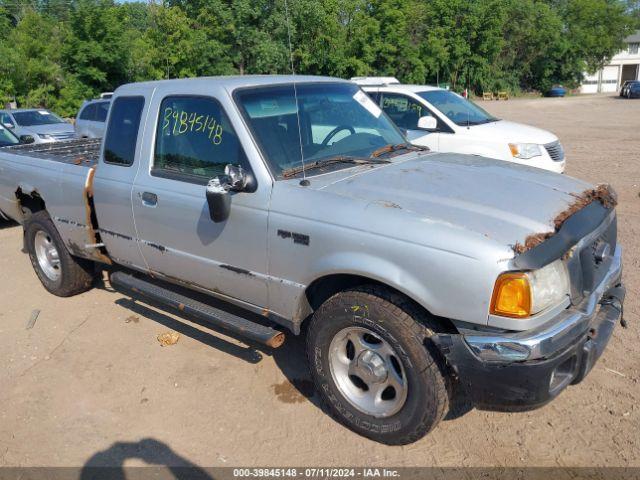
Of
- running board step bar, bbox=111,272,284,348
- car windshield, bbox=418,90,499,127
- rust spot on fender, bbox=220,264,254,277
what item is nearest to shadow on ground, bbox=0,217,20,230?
running board step bar, bbox=111,272,284,348

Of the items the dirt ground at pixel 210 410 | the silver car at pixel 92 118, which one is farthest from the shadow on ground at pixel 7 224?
the silver car at pixel 92 118

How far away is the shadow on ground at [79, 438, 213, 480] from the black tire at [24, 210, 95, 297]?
99.3 inches

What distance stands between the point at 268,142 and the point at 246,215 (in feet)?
1.63

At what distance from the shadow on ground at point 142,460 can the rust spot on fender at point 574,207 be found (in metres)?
2.10

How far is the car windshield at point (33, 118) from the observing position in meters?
17.2

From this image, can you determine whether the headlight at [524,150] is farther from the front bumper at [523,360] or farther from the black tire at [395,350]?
the black tire at [395,350]

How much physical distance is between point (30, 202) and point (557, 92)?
5949 centimetres

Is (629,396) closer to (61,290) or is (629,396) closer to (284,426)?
(284,426)

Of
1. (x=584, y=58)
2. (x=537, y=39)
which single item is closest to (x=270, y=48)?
(x=537, y=39)

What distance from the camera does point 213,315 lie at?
384 cm

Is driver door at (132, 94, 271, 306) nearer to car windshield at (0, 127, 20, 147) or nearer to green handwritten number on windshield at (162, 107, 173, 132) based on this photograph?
green handwritten number on windshield at (162, 107, 173, 132)

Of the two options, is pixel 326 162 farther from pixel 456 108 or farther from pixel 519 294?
pixel 456 108

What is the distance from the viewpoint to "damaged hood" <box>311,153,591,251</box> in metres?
2.83

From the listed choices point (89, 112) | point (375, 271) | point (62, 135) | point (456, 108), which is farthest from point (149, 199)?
point (62, 135)
